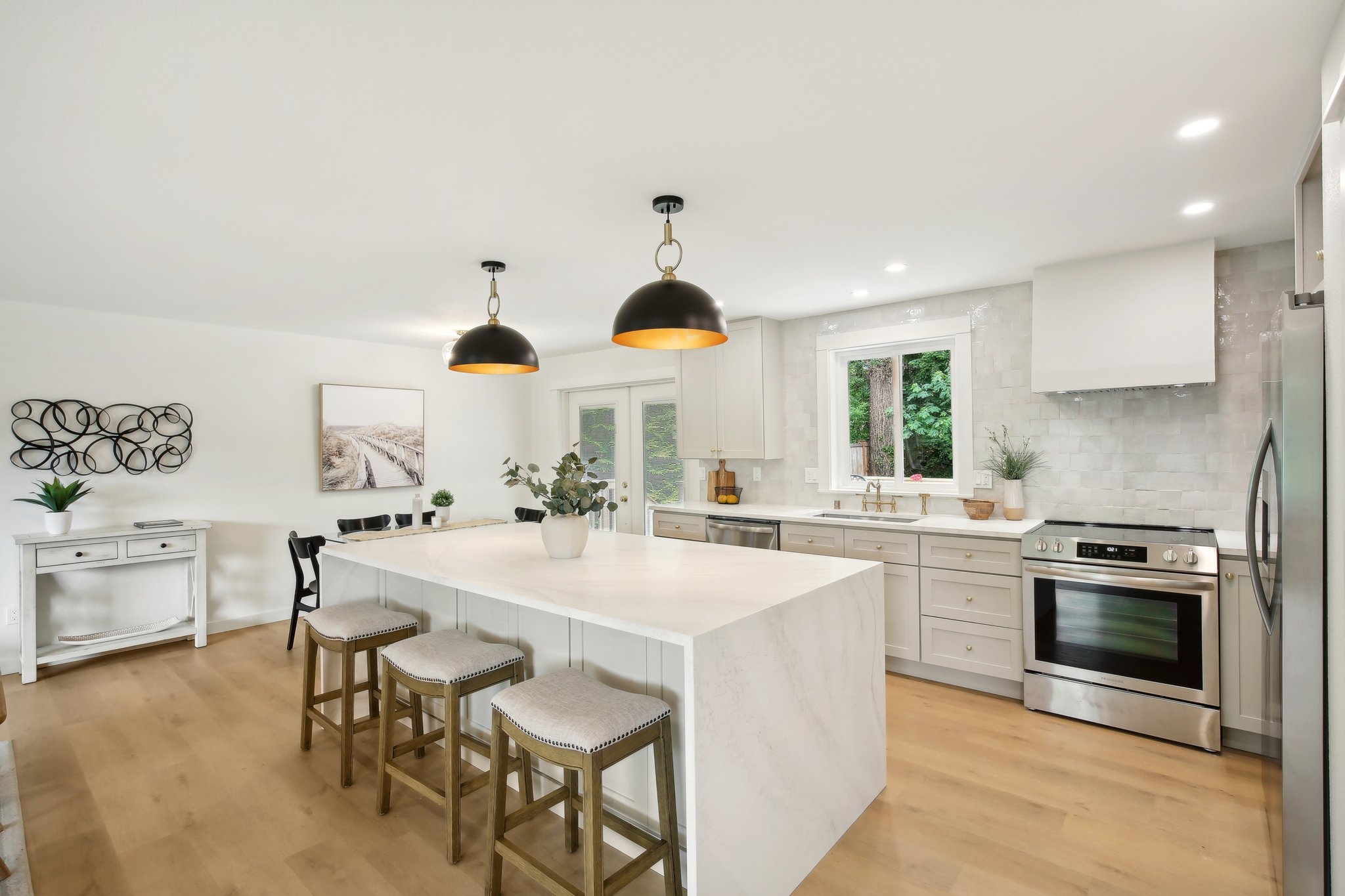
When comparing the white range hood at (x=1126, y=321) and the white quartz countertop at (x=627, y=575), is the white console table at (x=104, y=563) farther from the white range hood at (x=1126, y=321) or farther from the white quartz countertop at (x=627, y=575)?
the white range hood at (x=1126, y=321)

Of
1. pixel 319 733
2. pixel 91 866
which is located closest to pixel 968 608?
pixel 319 733

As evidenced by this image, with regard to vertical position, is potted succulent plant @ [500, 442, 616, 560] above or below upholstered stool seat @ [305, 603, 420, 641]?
above

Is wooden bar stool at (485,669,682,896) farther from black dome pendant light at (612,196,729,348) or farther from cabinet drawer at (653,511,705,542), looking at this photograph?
cabinet drawer at (653,511,705,542)

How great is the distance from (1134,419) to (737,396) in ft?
8.18

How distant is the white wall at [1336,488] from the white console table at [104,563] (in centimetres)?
555

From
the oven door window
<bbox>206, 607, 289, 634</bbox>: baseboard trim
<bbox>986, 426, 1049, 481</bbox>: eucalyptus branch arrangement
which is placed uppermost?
<bbox>986, 426, 1049, 481</bbox>: eucalyptus branch arrangement

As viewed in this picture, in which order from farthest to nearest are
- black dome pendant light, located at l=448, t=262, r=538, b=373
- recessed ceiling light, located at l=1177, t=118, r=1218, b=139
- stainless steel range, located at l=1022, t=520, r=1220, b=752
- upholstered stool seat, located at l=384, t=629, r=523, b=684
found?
black dome pendant light, located at l=448, t=262, r=538, b=373 → stainless steel range, located at l=1022, t=520, r=1220, b=752 → upholstered stool seat, located at l=384, t=629, r=523, b=684 → recessed ceiling light, located at l=1177, t=118, r=1218, b=139

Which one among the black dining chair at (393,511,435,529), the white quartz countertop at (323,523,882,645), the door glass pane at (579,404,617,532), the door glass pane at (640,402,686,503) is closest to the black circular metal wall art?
the black dining chair at (393,511,435,529)

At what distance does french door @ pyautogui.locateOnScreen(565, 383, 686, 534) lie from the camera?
5.89 meters

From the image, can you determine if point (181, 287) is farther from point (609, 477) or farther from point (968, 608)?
point (968, 608)

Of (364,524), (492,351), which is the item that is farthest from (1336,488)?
(364,524)

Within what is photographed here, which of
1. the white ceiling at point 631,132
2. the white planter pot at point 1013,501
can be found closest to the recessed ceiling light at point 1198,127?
the white ceiling at point 631,132

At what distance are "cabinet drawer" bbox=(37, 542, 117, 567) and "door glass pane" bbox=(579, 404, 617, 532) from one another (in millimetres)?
3604

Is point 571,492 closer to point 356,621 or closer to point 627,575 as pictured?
point 627,575
